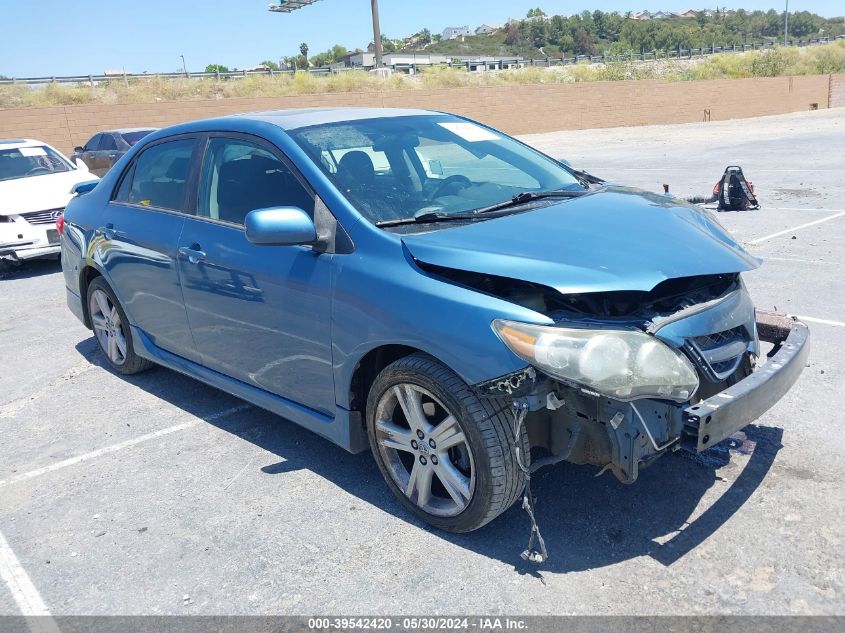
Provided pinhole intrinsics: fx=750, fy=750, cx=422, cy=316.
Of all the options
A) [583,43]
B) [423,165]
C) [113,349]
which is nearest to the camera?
[423,165]

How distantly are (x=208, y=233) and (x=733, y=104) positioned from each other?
4341 cm

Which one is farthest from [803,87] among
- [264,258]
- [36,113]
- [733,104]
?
[264,258]

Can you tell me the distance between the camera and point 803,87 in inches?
1796

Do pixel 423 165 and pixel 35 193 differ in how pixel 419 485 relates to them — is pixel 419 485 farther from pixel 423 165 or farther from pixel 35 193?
pixel 35 193

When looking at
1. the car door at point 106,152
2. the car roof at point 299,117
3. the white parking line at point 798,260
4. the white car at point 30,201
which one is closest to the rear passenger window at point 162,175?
the car roof at point 299,117

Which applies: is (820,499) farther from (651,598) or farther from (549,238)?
(549,238)

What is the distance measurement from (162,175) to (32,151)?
7286mm

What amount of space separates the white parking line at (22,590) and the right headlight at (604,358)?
208 centimetres

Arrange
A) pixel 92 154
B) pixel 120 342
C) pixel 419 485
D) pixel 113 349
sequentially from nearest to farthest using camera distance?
pixel 419 485 → pixel 120 342 → pixel 113 349 → pixel 92 154

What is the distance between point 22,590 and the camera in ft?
10.2

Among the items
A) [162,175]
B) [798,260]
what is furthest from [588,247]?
[798,260]

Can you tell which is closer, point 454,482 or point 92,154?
point 454,482

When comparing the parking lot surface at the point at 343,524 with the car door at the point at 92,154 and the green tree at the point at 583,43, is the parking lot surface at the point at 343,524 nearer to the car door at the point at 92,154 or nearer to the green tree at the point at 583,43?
the car door at the point at 92,154

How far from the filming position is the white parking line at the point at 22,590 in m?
2.88
